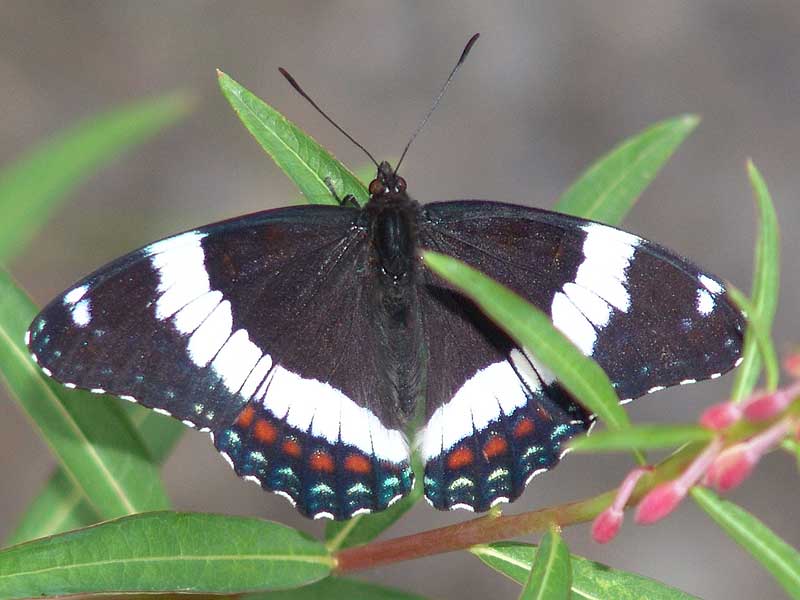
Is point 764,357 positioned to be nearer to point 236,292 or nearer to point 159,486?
point 236,292

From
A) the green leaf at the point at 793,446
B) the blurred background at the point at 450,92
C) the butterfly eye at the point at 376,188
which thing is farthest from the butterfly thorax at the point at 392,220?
the blurred background at the point at 450,92

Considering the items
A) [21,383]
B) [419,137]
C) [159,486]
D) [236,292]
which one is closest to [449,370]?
[236,292]

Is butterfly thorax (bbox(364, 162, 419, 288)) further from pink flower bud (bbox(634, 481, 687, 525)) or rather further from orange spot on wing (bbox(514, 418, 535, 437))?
pink flower bud (bbox(634, 481, 687, 525))

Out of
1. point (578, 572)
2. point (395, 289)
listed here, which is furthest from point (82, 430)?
point (578, 572)

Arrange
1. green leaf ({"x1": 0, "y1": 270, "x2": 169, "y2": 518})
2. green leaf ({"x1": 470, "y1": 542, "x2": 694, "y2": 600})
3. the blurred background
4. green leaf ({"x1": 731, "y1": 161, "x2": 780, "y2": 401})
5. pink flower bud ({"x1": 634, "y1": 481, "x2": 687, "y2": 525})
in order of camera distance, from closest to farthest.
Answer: pink flower bud ({"x1": 634, "y1": 481, "x2": 687, "y2": 525}) < green leaf ({"x1": 731, "y1": 161, "x2": 780, "y2": 401}) < green leaf ({"x1": 470, "y1": 542, "x2": 694, "y2": 600}) < green leaf ({"x1": 0, "y1": 270, "x2": 169, "y2": 518}) < the blurred background

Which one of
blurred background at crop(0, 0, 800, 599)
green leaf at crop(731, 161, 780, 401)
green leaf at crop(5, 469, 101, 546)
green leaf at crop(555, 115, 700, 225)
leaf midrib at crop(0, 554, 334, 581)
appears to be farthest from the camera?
blurred background at crop(0, 0, 800, 599)

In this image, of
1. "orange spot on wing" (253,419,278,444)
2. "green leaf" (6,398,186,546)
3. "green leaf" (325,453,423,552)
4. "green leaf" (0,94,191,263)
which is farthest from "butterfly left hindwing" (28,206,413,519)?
"green leaf" (0,94,191,263)

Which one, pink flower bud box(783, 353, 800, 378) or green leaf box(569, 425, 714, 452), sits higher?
pink flower bud box(783, 353, 800, 378)
